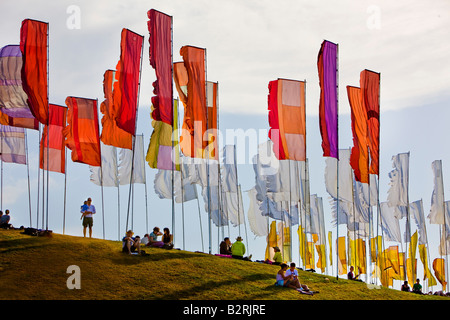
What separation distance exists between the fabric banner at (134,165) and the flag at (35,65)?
43.5 ft

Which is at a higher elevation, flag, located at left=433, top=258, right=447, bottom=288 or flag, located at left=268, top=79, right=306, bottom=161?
flag, located at left=268, top=79, right=306, bottom=161

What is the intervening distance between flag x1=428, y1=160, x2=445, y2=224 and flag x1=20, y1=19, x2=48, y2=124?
34.1m

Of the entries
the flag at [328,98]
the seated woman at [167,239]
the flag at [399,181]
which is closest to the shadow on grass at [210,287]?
the seated woman at [167,239]

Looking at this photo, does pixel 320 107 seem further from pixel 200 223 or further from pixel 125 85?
pixel 200 223

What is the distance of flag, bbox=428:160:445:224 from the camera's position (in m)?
59.2

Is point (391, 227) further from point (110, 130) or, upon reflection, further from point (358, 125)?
point (110, 130)

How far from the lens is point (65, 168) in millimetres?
47906

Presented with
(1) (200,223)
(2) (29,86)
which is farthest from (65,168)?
(1) (200,223)

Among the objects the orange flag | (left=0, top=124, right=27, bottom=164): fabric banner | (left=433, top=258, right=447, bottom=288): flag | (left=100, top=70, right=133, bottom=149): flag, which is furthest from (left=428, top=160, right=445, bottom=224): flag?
Answer: (left=0, top=124, right=27, bottom=164): fabric banner

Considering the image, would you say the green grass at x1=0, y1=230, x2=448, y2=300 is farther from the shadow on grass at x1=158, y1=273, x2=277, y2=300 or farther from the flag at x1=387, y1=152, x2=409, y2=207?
the flag at x1=387, y1=152, x2=409, y2=207

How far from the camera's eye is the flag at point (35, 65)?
3947cm

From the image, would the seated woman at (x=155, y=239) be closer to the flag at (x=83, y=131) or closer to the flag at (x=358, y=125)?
the flag at (x=83, y=131)

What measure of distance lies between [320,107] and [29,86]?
16.8 meters

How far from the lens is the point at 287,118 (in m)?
43.7
